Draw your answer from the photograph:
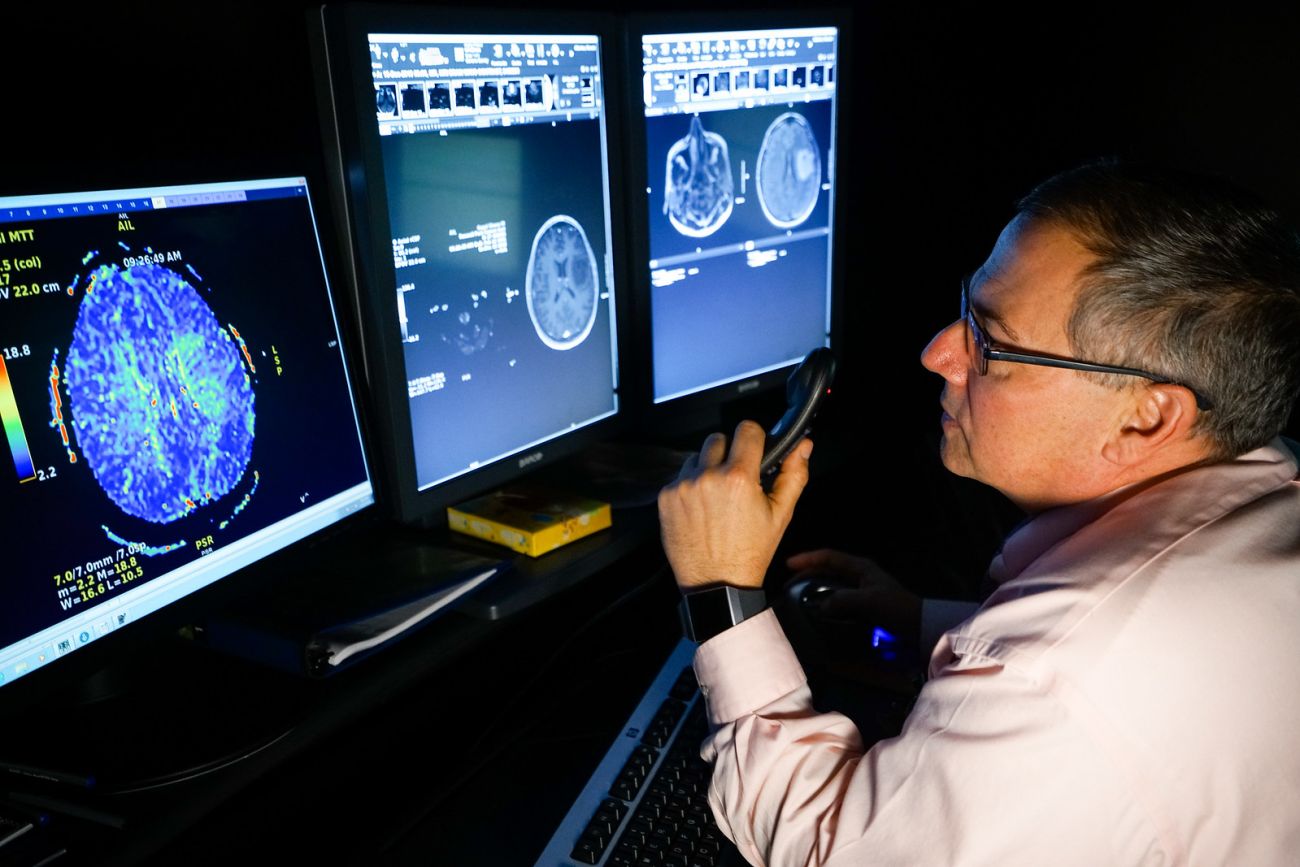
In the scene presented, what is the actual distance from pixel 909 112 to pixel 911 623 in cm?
108

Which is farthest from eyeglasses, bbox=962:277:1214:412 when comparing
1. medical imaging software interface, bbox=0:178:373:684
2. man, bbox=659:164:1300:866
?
medical imaging software interface, bbox=0:178:373:684

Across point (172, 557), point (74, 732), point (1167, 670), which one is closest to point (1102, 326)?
point (1167, 670)

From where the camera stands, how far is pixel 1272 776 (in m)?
0.94

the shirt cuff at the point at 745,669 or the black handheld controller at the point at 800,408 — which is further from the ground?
the black handheld controller at the point at 800,408

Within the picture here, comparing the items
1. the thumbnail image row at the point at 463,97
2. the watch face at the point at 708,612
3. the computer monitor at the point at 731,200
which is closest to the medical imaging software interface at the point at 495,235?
the thumbnail image row at the point at 463,97

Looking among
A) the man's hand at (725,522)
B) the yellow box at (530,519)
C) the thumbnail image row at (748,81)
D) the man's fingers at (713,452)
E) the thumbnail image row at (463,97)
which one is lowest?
the yellow box at (530,519)

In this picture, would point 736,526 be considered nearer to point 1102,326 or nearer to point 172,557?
point 1102,326

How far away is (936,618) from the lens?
1.52 m

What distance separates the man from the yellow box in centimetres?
18

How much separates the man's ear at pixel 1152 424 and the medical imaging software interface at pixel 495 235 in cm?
70

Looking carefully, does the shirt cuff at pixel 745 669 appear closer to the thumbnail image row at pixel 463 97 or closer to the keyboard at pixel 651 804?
the keyboard at pixel 651 804

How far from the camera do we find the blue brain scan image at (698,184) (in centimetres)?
162

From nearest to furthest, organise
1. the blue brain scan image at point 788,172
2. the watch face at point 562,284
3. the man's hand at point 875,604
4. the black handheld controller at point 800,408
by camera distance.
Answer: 1. the black handheld controller at point 800,408
2. the watch face at point 562,284
3. the man's hand at point 875,604
4. the blue brain scan image at point 788,172

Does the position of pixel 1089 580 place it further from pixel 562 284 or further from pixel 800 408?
pixel 562 284
